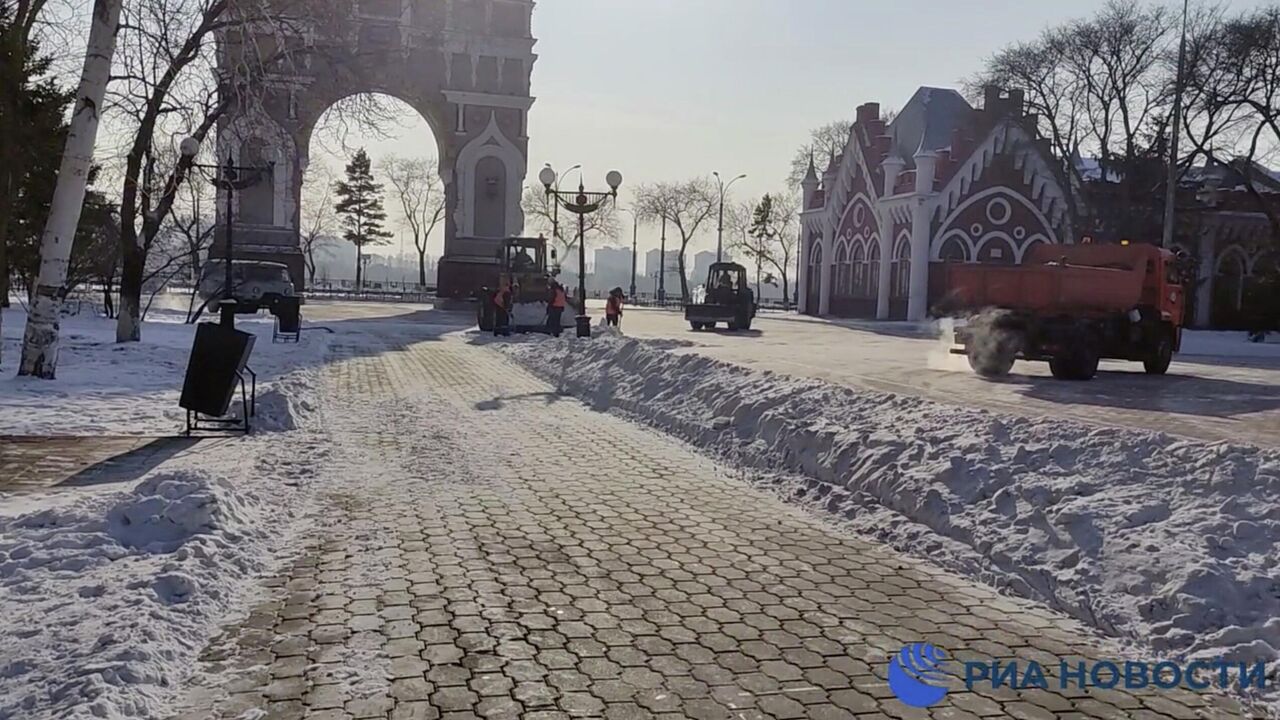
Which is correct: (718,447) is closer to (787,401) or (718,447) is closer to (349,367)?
(787,401)

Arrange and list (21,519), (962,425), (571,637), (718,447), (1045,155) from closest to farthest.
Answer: (571,637), (21,519), (962,425), (718,447), (1045,155)

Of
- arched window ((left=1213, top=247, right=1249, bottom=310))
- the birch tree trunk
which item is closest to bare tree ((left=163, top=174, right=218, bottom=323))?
the birch tree trunk

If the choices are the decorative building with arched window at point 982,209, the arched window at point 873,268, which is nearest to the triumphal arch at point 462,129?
the decorative building with arched window at point 982,209

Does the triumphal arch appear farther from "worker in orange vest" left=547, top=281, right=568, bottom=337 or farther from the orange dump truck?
the orange dump truck

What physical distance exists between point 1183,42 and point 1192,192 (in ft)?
54.0

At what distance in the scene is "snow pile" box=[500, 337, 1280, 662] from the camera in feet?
16.8

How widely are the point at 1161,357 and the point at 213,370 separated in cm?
1617

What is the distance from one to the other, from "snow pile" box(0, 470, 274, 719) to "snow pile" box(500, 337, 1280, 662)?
4499 millimetres

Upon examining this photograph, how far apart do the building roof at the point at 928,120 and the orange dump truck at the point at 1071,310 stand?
3115 centimetres

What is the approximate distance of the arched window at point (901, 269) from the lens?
45906 mm

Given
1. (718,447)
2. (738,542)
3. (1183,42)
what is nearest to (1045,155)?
(1183,42)

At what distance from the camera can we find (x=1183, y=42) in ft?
108

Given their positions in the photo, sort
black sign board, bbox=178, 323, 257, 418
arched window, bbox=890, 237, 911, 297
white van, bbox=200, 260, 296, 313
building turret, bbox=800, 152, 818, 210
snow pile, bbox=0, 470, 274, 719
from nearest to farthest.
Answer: snow pile, bbox=0, 470, 274, 719 → black sign board, bbox=178, 323, 257, 418 → white van, bbox=200, 260, 296, 313 → arched window, bbox=890, 237, 911, 297 → building turret, bbox=800, 152, 818, 210

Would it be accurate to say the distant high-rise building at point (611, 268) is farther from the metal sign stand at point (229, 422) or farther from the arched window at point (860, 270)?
the metal sign stand at point (229, 422)
